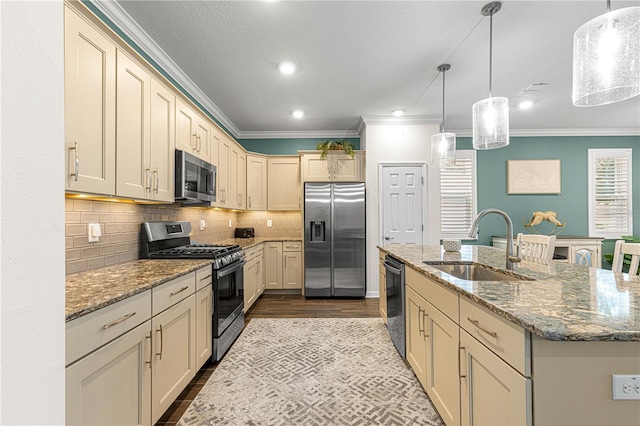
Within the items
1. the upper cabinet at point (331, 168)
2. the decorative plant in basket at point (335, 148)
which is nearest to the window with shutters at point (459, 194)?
the upper cabinet at point (331, 168)

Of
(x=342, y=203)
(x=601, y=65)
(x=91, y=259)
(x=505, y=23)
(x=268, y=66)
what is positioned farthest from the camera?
(x=342, y=203)

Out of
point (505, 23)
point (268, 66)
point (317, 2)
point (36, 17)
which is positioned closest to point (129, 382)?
point (36, 17)

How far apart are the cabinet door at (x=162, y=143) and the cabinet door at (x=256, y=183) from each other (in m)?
2.33

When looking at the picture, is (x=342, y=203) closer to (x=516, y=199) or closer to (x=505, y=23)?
(x=505, y=23)

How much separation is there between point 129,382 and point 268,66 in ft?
9.29

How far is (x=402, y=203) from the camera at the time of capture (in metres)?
4.62

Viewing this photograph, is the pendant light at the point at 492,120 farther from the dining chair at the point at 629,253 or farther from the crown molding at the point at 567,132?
the crown molding at the point at 567,132

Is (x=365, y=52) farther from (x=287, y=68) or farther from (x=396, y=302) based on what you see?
(x=396, y=302)

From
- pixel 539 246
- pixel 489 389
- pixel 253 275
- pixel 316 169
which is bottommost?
pixel 253 275

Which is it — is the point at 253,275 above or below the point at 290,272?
above

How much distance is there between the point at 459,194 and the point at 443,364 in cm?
424

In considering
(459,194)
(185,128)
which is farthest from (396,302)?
(459,194)

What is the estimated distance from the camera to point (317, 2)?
Result: 2111mm

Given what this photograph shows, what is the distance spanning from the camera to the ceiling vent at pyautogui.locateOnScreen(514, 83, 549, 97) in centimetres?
349
